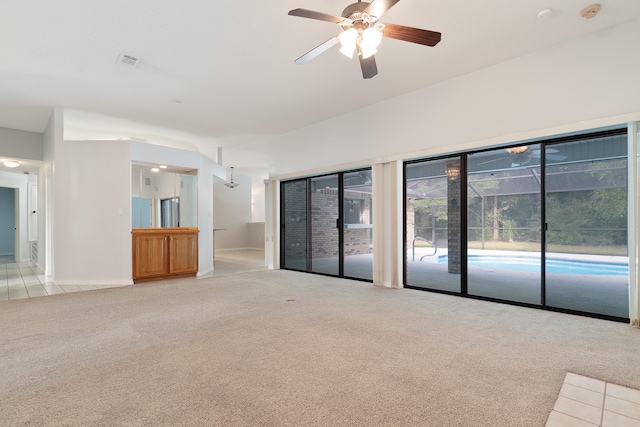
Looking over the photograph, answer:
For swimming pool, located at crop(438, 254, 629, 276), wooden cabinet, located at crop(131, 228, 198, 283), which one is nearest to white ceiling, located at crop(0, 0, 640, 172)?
wooden cabinet, located at crop(131, 228, 198, 283)

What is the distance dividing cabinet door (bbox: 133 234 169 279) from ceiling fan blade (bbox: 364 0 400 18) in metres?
5.22

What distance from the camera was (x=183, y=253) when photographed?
621cm

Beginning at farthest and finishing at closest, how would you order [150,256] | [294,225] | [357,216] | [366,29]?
[294,225], [357,216], [150,256], [366,29]

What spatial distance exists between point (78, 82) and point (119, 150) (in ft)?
4.67

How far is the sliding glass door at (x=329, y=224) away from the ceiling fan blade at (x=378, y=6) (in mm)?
3566

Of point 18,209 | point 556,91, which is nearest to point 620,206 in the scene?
Answer: point 556,91

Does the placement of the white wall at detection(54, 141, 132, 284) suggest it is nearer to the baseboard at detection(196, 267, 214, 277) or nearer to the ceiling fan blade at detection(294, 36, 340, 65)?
the baseboard at detection(196, 267, 214, 277)

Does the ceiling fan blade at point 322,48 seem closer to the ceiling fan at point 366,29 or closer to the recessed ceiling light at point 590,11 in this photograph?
the ceiling fan at point 366,29

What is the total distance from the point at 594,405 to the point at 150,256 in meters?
6.07

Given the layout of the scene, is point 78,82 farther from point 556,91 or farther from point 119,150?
point 556,91

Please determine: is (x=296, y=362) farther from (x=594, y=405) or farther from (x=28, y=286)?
(x=28, y=286)

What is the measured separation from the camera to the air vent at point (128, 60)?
367 centimetres

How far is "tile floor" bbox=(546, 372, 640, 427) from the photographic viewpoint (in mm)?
1687

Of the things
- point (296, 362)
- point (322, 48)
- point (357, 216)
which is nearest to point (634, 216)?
point (322, 48)
